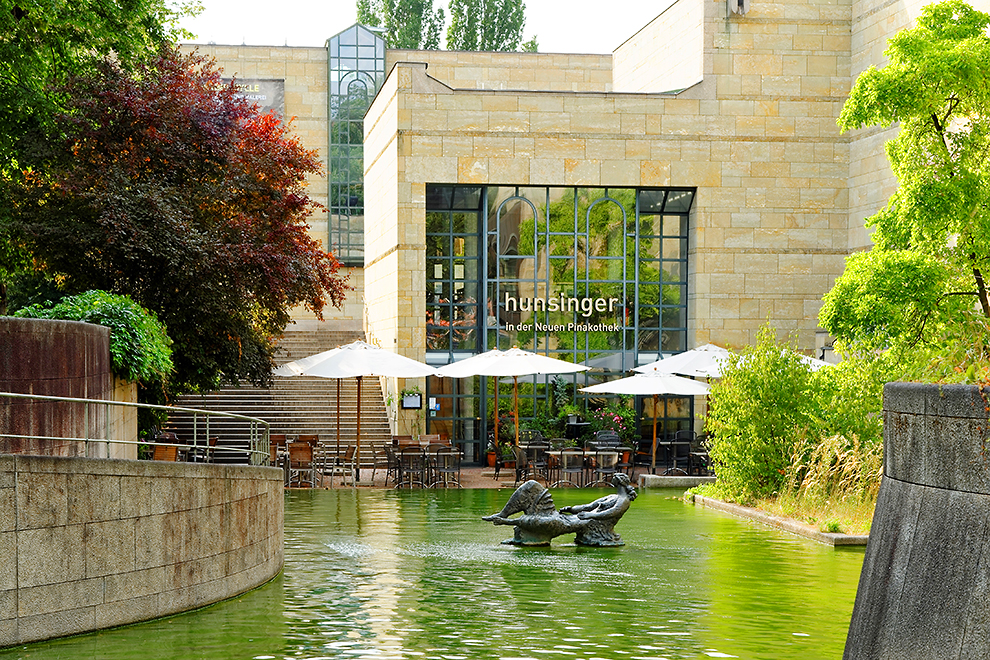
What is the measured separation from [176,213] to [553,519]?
25.5 ft

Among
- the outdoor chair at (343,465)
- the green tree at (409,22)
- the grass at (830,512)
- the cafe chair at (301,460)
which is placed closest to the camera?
the grass at (830,512)

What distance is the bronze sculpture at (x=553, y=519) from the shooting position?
17203mm

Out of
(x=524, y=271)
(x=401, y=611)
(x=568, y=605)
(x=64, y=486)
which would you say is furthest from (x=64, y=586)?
(x=524, y=271)

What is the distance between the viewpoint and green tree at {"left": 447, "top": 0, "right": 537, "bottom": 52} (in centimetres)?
6381

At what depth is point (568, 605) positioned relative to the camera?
12750mm

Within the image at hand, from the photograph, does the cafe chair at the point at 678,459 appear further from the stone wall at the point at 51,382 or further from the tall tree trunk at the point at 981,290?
the stone wall at the point at 51,382

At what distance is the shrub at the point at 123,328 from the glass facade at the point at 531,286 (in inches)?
591

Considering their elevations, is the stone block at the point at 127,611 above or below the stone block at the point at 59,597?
below

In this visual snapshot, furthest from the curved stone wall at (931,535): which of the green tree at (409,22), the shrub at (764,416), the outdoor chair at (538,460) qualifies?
the green tree at (409,22)

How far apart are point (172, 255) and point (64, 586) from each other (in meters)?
9.59

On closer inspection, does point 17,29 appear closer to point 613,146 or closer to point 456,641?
point 456,641

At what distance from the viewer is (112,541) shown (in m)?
10.9

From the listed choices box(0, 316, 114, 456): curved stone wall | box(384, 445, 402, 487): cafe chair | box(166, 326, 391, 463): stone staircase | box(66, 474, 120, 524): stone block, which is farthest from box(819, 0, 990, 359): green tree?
box(166, 326, 391, 463): stone staircase

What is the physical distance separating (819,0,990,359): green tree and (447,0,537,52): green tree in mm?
46600
